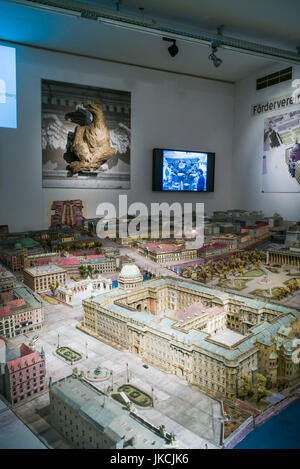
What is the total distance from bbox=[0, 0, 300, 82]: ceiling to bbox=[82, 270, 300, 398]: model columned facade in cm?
537

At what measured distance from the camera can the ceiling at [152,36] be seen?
800 cm

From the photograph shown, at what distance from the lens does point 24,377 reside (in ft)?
11.5

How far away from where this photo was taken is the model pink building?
3407 mm

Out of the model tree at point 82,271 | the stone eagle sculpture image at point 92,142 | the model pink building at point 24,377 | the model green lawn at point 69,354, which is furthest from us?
the stone eagle sculpture image at point 92,142

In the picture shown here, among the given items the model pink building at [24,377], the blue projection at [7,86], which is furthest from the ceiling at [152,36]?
the model pink building at [24,377]

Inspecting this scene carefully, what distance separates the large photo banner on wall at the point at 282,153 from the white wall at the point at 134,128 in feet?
6.39

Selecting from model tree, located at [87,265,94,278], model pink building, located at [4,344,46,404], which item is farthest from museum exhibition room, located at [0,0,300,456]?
model tree, located at [87,265,94,278]

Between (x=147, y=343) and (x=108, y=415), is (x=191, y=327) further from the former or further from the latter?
(x=108, y=415)

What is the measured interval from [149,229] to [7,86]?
17.0ft

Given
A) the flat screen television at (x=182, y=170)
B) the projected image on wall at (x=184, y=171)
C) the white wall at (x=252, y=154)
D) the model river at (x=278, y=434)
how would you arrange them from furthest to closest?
the projected image on wall at (x=184, y=171), the flat screen television at (x=182, y=170), the white wall at (x=252, y=154), the model river at (x=278, y=434)

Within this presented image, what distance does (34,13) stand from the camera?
8531mm

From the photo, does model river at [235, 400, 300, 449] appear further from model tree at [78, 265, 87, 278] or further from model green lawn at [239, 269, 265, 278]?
model tree at [78, 265, 87, 278]

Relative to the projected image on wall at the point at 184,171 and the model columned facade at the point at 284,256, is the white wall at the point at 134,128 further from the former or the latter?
the model columned facade at the point at 284,256

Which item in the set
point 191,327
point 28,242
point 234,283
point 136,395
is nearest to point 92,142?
point 28,242
